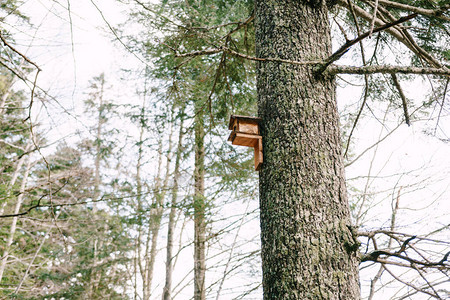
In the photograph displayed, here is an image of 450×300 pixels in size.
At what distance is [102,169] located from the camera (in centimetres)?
1227

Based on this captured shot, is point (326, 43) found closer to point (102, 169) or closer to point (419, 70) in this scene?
point (419, 70)

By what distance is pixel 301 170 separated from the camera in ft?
5.50

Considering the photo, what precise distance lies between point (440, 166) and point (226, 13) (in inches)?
124

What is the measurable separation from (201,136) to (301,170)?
4.31m

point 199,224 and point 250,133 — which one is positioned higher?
point 199,224

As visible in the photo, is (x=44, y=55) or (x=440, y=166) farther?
(x=440, y=166)

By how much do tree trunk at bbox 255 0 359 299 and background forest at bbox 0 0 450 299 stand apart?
239 mm

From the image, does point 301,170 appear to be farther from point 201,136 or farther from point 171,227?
point 171,227

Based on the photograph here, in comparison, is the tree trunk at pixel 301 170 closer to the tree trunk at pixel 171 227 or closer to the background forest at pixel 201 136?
the background forest at pixel 201 136

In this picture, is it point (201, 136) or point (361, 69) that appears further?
point (201, 136)

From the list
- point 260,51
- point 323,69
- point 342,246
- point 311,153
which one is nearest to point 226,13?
point 260,51

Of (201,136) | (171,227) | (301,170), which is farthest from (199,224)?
(301,170)

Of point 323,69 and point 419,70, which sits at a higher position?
point 323,69

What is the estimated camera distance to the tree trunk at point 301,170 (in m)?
1.50
